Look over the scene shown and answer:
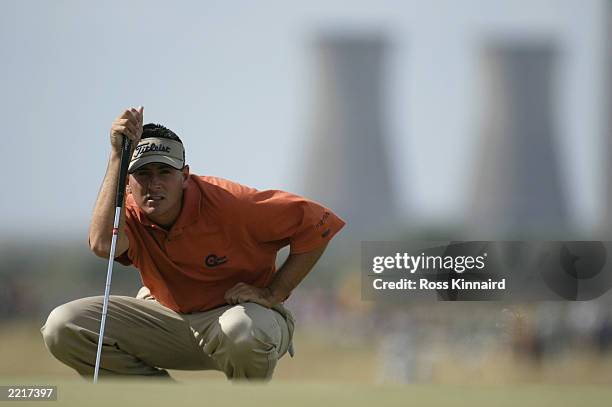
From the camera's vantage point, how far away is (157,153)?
5.00 metres

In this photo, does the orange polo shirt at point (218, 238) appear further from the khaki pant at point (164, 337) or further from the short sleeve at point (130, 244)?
the khaki pant at point (164, 337)

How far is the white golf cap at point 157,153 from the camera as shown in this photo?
16.4 feet

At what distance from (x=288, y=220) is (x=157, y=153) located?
0.61 meters

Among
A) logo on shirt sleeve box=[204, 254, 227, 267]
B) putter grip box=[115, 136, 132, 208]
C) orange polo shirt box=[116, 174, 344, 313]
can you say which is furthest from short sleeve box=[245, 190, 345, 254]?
putter grip box=[115, 136, 132, 208]

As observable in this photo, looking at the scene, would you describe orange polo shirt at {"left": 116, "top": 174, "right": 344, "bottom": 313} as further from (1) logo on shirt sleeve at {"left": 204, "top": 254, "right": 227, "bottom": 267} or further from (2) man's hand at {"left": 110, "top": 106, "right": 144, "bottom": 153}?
(2) man's hand at {"left": 110, "top": 106, "right": 144, "bottom": 153}

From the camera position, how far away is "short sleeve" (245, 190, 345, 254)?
503 centimetres

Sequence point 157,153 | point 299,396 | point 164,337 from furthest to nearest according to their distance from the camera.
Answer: point 164,337
point 157,153
point 299,396

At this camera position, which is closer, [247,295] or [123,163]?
[123,163]

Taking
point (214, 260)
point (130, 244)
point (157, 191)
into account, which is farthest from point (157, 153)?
point (214, 260)

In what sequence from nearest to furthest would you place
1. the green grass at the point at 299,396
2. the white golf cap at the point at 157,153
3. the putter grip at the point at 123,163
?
the green grass at the point at 299,396
the putter grip at the point at 123,163
the white golf cap at the point at 157,153

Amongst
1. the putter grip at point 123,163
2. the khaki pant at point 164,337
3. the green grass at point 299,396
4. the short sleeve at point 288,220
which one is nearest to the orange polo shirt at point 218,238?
the short sleeve at point 288,220

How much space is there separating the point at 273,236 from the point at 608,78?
190 feet

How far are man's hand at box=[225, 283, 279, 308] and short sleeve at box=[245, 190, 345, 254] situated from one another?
21cm

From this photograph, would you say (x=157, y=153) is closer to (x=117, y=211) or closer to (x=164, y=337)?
(x=117, y=211)
